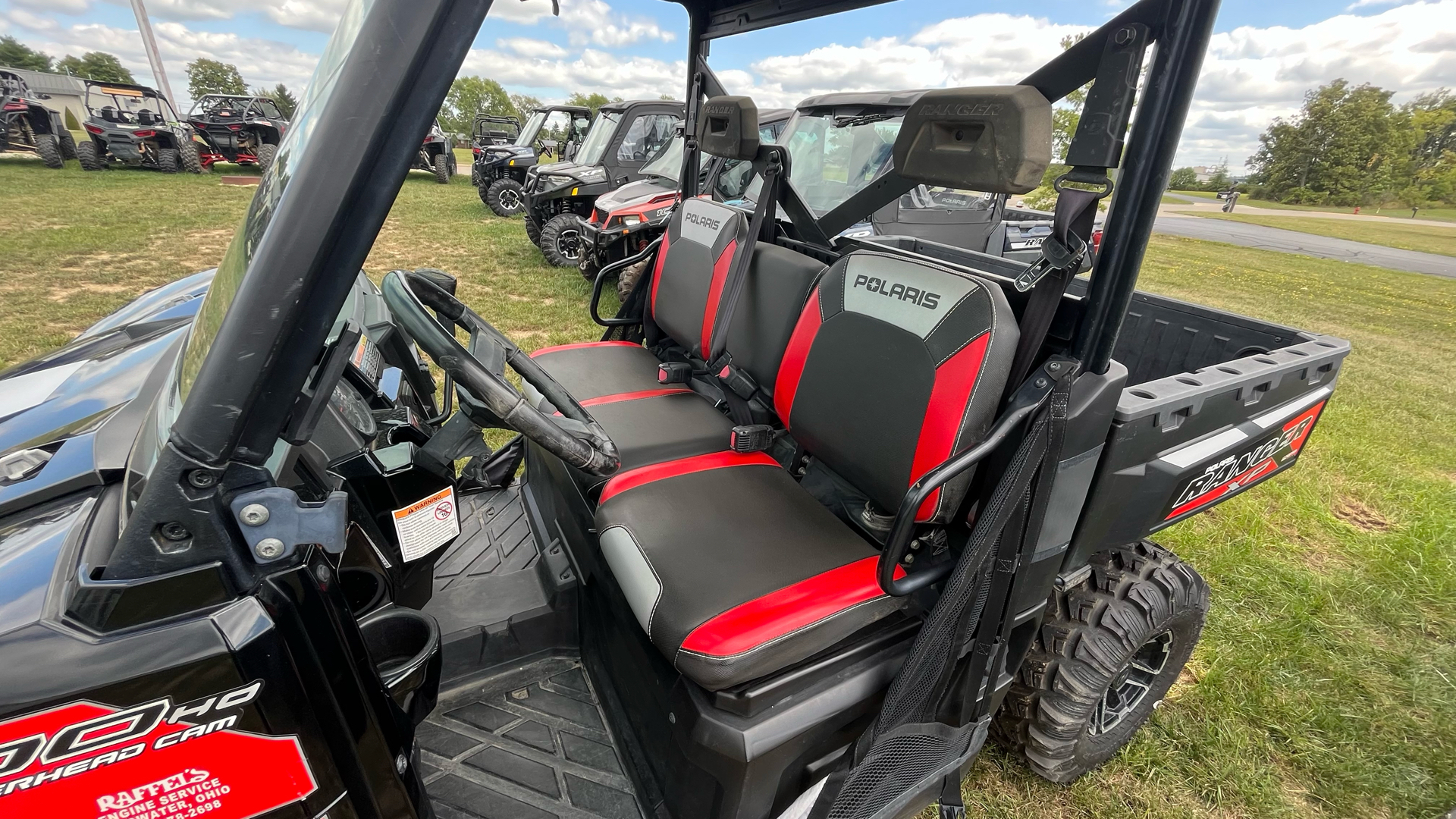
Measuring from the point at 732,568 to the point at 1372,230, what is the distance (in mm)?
34218

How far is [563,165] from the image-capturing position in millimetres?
8461

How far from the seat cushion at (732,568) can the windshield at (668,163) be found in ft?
18.7

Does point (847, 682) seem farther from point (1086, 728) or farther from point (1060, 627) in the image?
point (1086, 728)

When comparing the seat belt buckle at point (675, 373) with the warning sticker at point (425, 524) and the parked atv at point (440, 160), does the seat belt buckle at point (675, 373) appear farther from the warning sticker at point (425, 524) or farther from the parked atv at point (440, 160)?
the parked atv at point (440, 160)

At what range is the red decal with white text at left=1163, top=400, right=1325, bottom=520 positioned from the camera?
159 cm

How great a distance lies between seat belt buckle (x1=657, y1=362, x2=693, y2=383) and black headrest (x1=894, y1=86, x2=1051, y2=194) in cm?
134

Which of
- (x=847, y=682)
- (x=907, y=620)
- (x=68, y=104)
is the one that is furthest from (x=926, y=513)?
(x=68, y=104)

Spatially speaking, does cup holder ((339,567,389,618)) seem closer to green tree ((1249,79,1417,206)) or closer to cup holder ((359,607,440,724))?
cup holder ((359,607,440,724))

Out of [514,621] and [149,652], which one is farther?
[514,621]

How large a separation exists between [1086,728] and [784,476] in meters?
1.07

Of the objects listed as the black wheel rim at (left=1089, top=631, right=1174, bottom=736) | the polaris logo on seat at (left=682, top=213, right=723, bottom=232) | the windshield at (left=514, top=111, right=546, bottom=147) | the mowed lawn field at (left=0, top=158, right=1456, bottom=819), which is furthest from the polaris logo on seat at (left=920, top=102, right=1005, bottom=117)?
the windshield at (left=514, top=111, right=546, bottom=147)

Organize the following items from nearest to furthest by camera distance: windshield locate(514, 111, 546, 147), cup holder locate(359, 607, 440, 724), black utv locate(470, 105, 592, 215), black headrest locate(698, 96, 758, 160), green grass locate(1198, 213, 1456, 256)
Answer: cup holder locate(359, 607, 440, 724)
black headrest locate(698, 96, 758, 160)
black utv locate(470, 105, 592, 215)
windshield locate(514, 111, 546, 147)
green grass locate(1198, 213, 1456, 256)

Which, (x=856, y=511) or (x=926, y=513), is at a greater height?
(x=926, y=513)

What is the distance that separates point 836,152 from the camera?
4.99 meters
